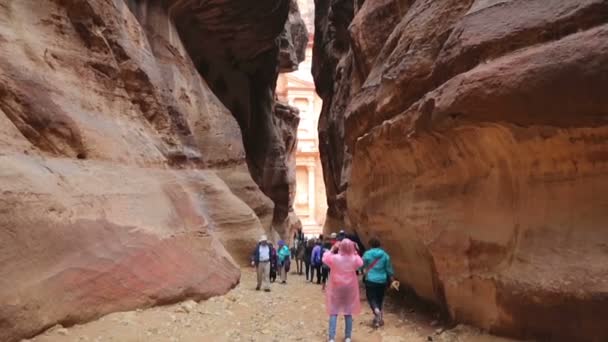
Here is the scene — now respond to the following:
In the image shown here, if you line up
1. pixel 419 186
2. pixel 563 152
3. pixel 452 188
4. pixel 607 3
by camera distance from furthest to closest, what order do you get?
pixel 419 186 → pixel 452 188 → pixel 563 152 → pixel 607 3

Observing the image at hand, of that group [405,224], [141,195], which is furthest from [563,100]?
[141,195]

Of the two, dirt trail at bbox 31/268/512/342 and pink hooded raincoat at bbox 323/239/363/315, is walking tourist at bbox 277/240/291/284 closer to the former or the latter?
dirt trail at bbox 31/268/512/342

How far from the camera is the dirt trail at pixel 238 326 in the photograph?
4750 millimetres

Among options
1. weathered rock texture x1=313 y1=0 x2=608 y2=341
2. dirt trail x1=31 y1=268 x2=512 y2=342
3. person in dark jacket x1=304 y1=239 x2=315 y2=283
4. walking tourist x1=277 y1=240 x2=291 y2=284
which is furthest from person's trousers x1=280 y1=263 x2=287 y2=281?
weathered rock texture x1=313 y1=0 x2=608 y2=341

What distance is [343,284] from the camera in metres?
4.85

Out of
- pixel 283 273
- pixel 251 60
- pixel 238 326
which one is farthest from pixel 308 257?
pixel 251 60

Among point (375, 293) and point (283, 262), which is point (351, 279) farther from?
point (283, 262)

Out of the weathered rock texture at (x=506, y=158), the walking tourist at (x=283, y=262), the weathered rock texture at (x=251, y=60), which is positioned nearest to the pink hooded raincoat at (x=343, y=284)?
the weathered rock texture at (x=506, y=158)

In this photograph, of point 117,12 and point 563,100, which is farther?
point 117,12

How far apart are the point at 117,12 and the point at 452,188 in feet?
20.5

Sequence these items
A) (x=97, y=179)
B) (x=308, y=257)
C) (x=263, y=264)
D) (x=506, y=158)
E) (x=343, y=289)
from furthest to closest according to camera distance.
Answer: (x=308, y=257), (x=263, y=264), (x=97, y=179), (x=343, y=289), (x=506, y=158)

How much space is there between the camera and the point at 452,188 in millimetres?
5332

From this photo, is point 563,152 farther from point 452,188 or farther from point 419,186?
point 419,186

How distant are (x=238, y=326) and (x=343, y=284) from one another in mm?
1612
